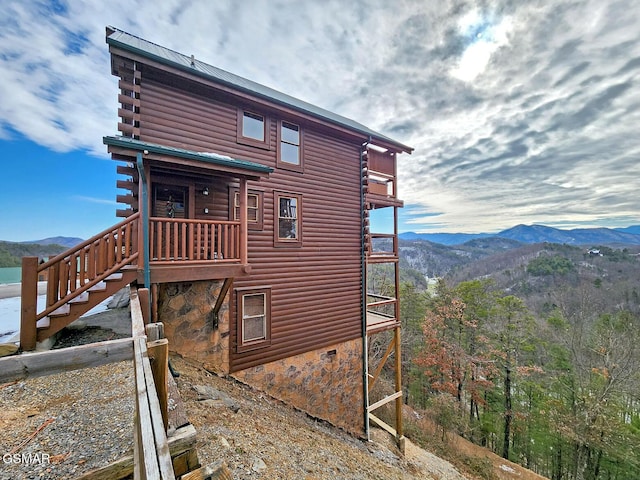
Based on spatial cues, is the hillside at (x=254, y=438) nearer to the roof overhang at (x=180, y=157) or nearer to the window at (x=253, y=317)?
the window at (x=253, y=317)

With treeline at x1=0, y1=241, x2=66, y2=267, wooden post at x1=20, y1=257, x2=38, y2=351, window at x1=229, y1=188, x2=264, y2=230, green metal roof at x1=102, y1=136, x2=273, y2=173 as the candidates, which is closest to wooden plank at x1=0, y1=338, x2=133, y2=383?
wooden post at x1=20, y1=257, x2=38, y2=351

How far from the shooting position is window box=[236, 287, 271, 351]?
6.90 meters

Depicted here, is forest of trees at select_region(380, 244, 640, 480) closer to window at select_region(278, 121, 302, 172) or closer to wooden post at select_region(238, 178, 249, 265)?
window at select_region(278, 121, 302, 172)

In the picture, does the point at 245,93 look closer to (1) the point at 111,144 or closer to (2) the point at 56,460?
(1) the point at 111,144

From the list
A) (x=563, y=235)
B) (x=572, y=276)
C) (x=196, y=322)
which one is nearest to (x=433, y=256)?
(x=572, y=276)

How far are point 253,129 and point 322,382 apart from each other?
7977 millimetres

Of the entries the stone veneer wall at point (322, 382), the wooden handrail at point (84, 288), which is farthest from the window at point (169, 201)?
the stone veneer wall at point (322, 382)

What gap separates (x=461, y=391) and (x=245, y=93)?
70.7 feet

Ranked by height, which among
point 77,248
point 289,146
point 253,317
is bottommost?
point 253,317

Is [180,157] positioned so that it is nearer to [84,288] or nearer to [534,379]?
[84,288]

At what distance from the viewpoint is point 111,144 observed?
405 cm

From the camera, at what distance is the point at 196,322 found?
6.21 metres

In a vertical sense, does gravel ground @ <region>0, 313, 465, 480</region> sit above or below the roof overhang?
below

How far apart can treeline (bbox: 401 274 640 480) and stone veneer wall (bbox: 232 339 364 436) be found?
1047 cm
